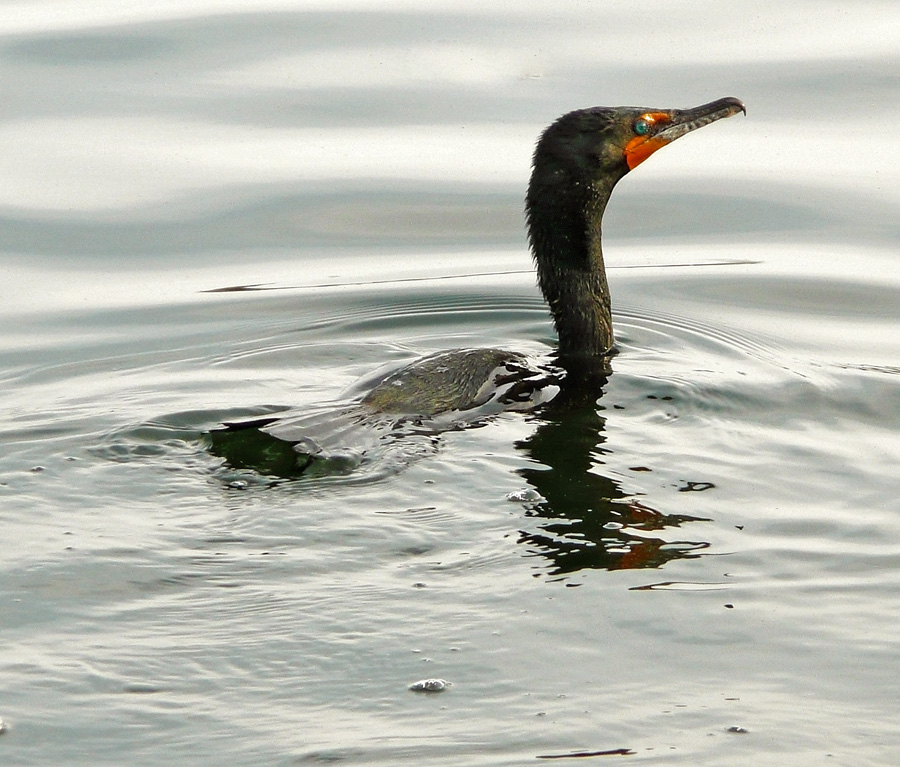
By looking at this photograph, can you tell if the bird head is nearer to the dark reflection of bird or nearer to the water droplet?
the dark reflection of bird

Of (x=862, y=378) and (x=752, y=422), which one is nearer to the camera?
(x=752, y=422)

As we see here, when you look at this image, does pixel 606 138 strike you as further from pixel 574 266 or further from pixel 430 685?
pixel 430 685

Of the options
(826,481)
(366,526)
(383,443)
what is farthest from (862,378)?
(366,526)

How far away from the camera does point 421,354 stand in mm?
7836

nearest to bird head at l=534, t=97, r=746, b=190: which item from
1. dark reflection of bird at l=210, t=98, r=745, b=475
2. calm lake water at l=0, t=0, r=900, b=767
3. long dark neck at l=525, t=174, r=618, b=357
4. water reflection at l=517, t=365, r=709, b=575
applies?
dark reflection of bird at l=210, t=98, r=745, b=475

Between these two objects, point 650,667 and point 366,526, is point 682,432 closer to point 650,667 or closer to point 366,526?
point 366,526

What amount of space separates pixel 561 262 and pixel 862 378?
162cm

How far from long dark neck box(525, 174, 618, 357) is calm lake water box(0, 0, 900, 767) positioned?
14.2 inches

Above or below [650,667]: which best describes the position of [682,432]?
above

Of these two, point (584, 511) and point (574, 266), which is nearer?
point (584, 511)

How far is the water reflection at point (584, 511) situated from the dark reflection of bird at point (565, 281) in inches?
14.1

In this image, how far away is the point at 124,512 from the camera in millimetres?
5594

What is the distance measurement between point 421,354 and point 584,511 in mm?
2317

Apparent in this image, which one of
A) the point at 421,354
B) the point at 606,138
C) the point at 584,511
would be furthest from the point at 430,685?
the point at 606,138
